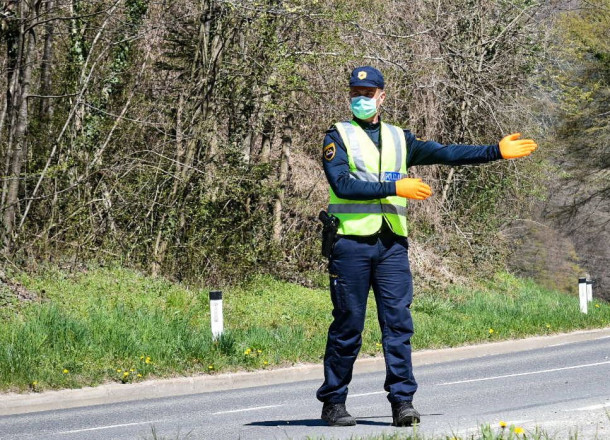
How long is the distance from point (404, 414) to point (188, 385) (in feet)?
15.5

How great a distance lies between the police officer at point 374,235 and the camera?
6457mm

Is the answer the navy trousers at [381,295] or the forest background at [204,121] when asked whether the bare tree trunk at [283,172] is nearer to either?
the forest background at [204,121]

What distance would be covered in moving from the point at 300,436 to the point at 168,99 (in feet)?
39.1

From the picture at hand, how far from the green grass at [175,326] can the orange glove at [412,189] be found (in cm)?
509

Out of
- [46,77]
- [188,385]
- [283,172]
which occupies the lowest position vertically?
[188,385]

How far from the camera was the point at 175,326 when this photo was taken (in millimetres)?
12719

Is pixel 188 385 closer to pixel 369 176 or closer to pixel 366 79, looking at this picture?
pixel 369 176

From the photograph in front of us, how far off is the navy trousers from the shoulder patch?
486mm

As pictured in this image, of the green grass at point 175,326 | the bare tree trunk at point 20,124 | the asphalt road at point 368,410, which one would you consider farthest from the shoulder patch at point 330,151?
the bare tree trunk at point 20,124

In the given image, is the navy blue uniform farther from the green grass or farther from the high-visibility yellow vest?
the green grass

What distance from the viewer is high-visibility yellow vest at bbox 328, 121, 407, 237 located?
645 centimetres

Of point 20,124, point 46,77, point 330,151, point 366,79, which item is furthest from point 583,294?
point 330,151

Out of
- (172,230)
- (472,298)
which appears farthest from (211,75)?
(472,298)

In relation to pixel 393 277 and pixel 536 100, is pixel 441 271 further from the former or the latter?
pixel 393 277
